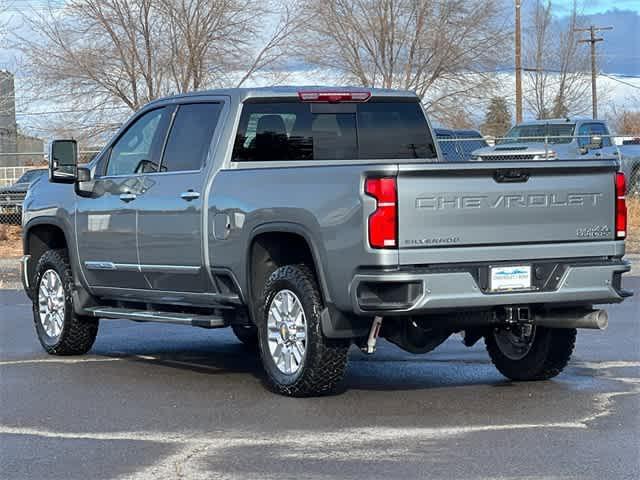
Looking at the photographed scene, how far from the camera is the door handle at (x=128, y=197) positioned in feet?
32.5

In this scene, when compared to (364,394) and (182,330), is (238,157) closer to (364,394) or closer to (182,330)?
(364,394)

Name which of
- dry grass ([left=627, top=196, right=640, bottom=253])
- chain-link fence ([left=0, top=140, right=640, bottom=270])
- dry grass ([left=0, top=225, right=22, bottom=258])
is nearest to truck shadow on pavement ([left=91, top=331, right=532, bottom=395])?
dry grass ([left=627, top=196, right=640, bottom=253])

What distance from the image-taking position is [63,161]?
10336 mm

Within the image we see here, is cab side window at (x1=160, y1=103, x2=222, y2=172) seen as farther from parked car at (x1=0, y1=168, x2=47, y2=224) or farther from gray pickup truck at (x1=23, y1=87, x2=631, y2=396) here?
parked car at (x1=0, y1=168, x2=47, y2=224)

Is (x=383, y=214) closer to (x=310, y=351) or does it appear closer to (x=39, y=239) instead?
(x=310, y=351)

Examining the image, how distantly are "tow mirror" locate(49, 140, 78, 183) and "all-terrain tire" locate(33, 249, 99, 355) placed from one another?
0.84 m

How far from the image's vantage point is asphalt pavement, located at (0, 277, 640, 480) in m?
6.45

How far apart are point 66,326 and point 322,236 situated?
11.4 feet

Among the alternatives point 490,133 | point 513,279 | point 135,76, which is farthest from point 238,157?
point 490,133

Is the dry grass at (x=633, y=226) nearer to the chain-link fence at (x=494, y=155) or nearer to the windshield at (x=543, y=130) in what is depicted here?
the chain-link fence at (x=494, y=155)

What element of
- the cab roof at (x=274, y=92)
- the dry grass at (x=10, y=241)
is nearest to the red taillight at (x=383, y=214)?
the cab roof at (x=274, y=92)

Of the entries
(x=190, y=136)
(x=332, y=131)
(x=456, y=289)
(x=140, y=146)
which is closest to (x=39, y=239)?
(x=140, y=146)

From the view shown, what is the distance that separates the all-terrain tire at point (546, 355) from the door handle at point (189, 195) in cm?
233

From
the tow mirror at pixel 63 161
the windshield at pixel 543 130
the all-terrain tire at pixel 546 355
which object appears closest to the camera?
the all-terrain tire at pixel 546 355
